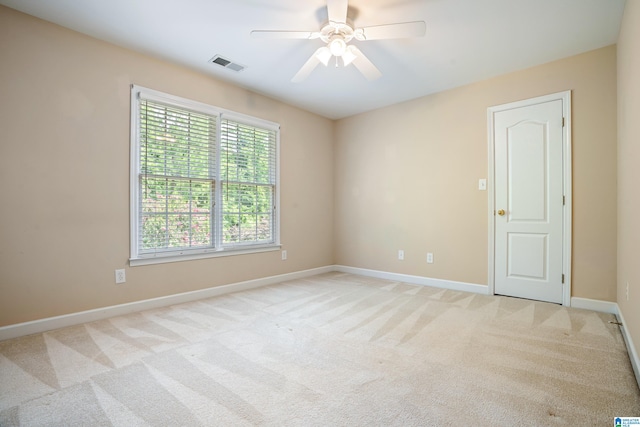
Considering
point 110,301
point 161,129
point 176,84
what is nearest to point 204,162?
point 161,129

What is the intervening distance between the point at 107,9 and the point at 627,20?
3919mm

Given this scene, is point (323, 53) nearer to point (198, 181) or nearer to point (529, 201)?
point (198, 181)

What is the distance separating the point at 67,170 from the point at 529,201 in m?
4.54

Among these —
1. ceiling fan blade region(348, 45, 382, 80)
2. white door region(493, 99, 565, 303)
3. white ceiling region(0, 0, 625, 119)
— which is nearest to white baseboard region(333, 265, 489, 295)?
white door region(493, 99, 565, 303)

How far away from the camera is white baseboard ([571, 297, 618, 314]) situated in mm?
2834

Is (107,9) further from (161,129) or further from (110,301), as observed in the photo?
(110,301)

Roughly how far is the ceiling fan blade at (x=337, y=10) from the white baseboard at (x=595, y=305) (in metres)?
3.41

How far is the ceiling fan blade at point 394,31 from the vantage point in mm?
2111

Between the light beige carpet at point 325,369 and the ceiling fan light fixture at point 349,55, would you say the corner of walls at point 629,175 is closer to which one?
the light beige carpet at point 325,369

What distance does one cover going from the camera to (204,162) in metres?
3.45

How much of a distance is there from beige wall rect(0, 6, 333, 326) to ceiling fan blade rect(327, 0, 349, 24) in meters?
1.93

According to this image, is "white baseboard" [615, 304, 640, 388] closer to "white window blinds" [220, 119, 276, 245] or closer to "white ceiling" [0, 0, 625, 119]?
"white ceiling" [0, 0, 625, 119]

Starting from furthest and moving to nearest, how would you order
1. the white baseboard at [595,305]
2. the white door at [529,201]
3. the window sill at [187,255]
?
1. the white door at [529,201]
2. the window sill at [187,255]
3. the white baseboard at [595,305]

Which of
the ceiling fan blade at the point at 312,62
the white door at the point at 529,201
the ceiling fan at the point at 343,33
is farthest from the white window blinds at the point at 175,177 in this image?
the white door at the point at 529,201
